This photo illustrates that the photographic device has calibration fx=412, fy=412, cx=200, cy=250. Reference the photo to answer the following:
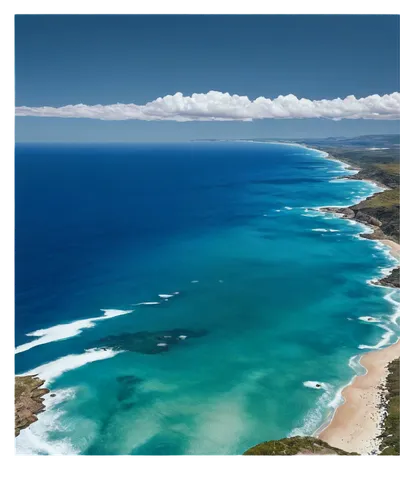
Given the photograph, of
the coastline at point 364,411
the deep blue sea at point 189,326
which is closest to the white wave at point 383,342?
the deep blue sea at point 189,326

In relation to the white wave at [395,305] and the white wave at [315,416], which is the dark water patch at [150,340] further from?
the white wave at [395,305]

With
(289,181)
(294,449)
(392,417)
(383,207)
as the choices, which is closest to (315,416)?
(392,417)

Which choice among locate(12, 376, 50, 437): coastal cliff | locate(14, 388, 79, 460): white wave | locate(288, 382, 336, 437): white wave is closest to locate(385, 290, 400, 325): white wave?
locate(288, 382, 336, 437): white wave

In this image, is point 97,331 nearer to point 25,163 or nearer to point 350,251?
point 350,251

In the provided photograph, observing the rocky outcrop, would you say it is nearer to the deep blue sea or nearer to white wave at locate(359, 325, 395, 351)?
the deep blue sea

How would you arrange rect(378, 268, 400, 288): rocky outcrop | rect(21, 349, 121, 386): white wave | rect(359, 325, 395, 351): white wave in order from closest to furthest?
rect(21, 349, 121, 386): white wave, rect(359, 325, 395, 351): white wave, rect(378, 268, 400, 288): rocky outcrop

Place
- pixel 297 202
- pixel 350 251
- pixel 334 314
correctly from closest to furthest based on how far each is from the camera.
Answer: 1. pixel 334 314
2. pixel 350 251
3. pixel 297 202
